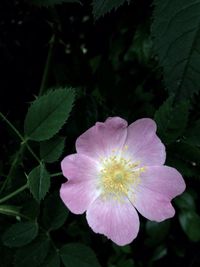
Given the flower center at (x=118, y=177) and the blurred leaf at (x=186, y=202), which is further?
the blurred leaf at (x=186, y=202)

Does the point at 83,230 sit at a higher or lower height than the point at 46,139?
lower

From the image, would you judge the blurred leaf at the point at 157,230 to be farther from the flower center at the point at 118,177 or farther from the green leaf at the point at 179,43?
the green leaf at the point at 179,43

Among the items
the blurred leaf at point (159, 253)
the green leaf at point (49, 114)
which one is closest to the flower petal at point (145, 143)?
the green leaf at point (49, 114)

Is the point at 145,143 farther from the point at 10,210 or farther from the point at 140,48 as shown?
the point at 140,48

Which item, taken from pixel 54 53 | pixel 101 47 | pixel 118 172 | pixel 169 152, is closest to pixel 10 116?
pixel 54 53

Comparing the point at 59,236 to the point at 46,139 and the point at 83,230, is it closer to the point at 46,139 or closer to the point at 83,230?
the point at 83,230

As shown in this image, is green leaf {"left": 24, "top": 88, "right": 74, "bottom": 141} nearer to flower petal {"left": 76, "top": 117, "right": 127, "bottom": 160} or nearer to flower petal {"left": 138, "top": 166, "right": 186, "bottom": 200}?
flower petal {"left": 76, "top": 117, "right": 127, "bottom": 160}
